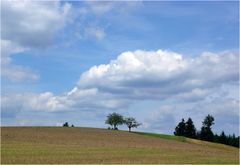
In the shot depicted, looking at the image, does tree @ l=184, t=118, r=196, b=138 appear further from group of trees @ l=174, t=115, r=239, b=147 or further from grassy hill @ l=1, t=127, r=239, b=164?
grassy hill @ l=1, t=127, r=239, b=164

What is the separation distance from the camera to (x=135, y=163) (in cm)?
3005

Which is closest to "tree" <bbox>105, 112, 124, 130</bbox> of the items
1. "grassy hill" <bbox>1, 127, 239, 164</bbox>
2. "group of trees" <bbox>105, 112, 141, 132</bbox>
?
"group of trees" <bbox>105, 112, 141, 132</bbox>

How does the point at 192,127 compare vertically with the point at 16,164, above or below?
above

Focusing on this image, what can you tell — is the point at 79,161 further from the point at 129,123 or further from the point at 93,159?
the point at 129,123

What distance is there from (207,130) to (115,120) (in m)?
28.3

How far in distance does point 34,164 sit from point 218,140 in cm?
9727

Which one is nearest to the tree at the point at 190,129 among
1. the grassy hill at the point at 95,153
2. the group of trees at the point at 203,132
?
A: the group of trees at the point at 203,132

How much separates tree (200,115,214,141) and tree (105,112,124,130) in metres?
25.2

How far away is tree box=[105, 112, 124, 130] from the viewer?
12900 cm

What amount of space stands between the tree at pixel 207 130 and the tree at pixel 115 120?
25.2 m

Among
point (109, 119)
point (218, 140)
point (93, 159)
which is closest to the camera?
point (93, 159)

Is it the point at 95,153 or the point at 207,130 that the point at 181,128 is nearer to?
the point at 207,130

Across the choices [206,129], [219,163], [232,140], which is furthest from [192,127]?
[219,163]

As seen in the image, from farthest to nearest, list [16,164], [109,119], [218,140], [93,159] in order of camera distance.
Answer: [109,119]
[218,140]
[93,159]
[16,164]
